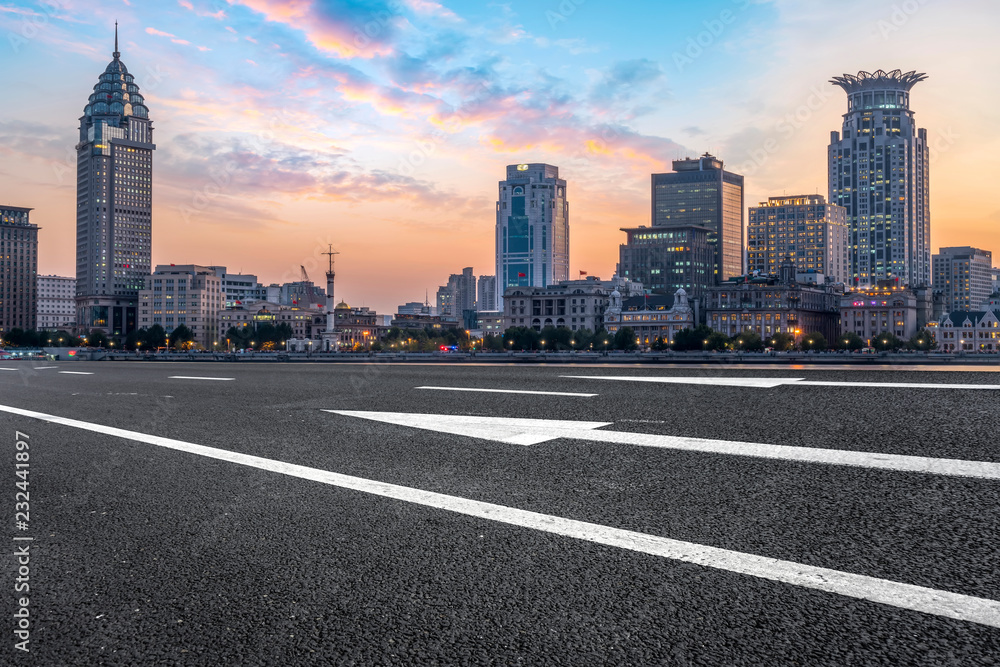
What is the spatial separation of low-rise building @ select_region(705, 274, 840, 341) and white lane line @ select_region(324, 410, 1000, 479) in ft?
632

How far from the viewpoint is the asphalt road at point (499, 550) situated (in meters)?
2.59

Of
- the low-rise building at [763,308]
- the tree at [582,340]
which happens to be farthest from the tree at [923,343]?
the tree at [582,340]

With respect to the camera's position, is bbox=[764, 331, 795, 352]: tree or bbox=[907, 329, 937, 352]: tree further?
bbox=[764, 331, 795, 352]: tree

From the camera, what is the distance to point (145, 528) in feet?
13.8

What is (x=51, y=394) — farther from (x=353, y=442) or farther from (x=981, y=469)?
(x=981, y=469)

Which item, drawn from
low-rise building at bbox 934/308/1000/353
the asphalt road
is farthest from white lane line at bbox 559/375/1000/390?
low-rise building at bbox 934/308/1000/353

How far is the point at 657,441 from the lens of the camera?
250 inches

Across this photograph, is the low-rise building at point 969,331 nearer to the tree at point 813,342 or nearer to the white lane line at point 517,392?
the tree at point 813,342

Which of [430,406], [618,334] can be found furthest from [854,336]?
[430,406]

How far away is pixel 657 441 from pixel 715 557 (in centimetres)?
303

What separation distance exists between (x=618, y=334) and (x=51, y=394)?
156089mm

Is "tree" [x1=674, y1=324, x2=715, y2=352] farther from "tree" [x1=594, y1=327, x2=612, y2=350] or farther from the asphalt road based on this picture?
the asphalt road

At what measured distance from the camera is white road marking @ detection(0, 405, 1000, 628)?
9.00ft

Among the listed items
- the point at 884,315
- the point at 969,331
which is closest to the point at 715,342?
the point at 969,331
